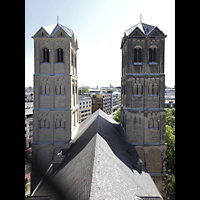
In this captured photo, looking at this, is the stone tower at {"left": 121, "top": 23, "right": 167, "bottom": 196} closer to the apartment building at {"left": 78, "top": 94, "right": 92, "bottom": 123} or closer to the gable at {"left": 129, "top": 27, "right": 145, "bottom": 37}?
the gable at {"left": 129, "top": 27, "right": 145, "bottom": 37}

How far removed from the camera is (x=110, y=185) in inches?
307

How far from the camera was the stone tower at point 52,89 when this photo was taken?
19750 millimetres

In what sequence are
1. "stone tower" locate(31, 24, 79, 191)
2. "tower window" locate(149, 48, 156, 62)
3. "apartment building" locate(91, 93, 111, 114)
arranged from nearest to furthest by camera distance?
"tower window" locate(149, 48, 156, 62) → "stone tower" locate(31, 24, 79, 191) → "apartment building" locate(91, 93, 111, 114)

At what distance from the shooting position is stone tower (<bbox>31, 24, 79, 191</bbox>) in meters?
19.8

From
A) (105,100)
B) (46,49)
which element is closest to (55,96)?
(46,49)

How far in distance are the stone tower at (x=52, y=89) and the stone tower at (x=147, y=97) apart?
A: 7.29 metres

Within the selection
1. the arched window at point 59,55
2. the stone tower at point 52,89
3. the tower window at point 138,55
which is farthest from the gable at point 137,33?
the arched window at point 59,55

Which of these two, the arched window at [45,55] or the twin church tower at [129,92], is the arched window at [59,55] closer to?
the twin church tower at [129,92]

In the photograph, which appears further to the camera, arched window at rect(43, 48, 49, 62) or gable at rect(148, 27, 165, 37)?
arched window at rect(43, 48, 49, 62)

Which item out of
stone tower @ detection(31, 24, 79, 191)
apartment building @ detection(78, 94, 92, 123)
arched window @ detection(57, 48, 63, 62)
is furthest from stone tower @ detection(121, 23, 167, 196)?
apartment building @ detection(78, 94, 92, 123)

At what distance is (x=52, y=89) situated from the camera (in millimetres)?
19969

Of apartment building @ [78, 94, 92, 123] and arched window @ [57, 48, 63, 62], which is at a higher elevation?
arched window @ [57, 48, 63, 62]
